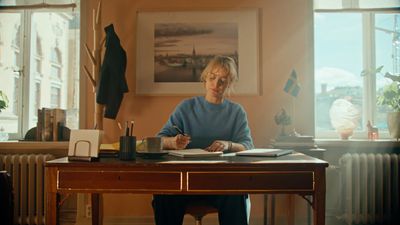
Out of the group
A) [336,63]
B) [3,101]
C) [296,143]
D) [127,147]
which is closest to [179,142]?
[127,147]

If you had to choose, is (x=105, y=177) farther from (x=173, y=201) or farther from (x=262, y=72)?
(x=262, y=72)

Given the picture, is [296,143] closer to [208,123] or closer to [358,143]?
[358,143]

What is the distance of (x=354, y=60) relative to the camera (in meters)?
3.45

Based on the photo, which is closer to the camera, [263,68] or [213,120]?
[213,120]

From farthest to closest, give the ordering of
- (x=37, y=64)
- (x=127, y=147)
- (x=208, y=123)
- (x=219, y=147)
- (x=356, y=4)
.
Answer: (x=37, y=64), (x=356, y=4), (x=208, y=123), (x=219, y=147), (x=127, y=147)

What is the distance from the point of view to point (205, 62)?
10.5 ft

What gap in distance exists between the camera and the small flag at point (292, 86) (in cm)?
315

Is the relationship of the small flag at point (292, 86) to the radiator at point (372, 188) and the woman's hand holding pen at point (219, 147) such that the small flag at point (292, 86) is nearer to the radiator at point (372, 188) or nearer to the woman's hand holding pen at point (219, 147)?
the radiator at point (372, 188)

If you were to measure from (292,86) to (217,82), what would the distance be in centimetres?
94

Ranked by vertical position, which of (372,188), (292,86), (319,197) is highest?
(292,86)

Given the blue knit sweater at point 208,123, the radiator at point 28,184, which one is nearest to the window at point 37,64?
the radiator at point 28,184

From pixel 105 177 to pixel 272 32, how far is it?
6.73 ft

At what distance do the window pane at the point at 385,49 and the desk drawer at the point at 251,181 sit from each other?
2.04 m

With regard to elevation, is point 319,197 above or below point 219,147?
below
